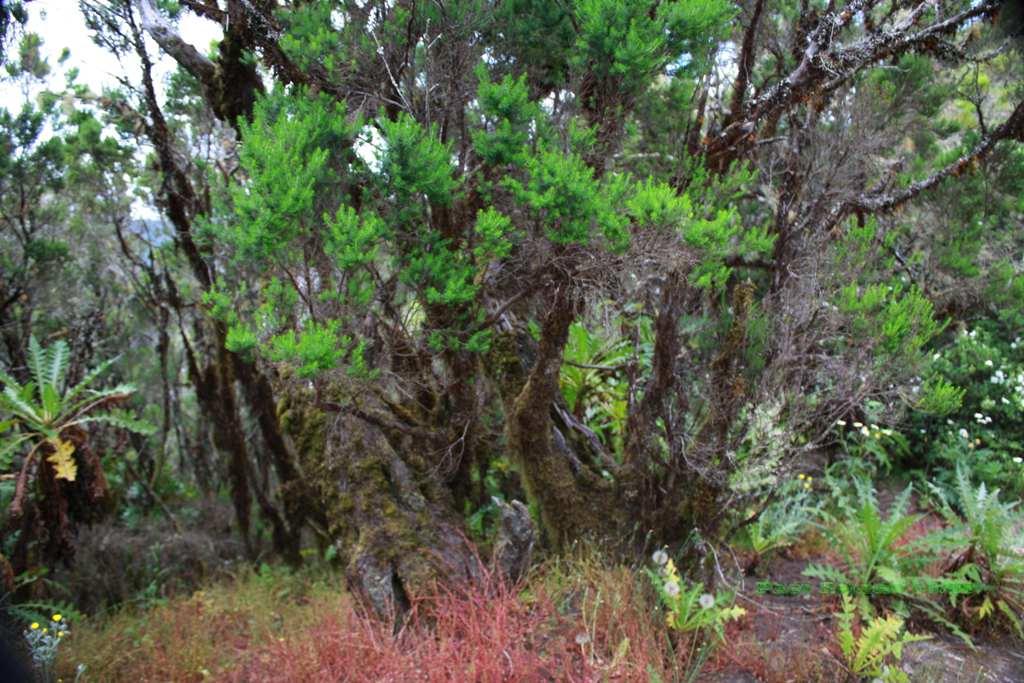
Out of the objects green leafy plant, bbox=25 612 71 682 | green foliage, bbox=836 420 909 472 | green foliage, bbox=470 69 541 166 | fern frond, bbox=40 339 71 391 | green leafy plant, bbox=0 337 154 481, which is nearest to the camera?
green foliage, bbox=470 69 541 166

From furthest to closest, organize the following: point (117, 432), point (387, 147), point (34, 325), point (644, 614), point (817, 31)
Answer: point (117, 432)
point (34, 325)
point (817, 31)
point (644, 614)
point (387, 147)

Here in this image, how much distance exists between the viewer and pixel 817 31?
466 centimetres

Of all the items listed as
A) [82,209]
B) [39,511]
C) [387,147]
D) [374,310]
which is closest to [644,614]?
[374,310]

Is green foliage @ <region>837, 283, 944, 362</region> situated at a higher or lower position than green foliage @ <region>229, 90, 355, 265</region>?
lower

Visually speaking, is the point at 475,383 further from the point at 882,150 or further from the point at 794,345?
the point at 882,150

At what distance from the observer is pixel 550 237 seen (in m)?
3.48

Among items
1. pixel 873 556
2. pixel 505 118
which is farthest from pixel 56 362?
pixel 873 556

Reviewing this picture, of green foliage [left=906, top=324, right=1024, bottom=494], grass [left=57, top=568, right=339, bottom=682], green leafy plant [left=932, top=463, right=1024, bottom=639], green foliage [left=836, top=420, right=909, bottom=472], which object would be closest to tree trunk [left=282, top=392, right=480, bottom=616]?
grass [left=57, top=568, right=339, bottom=682]

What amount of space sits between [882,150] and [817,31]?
2.41m

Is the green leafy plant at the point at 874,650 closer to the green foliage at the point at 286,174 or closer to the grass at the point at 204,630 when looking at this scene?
the grass at the point at 204,630

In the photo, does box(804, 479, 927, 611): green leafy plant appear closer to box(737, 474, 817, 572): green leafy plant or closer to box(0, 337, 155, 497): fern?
box(737, 474, 817, 572): green leafy plant

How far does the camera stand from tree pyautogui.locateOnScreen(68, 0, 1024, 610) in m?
3.54

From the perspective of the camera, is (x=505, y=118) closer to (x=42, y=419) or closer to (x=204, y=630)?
(x=42, y=419)

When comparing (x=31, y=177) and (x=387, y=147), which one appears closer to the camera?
(x=387, y=147)
